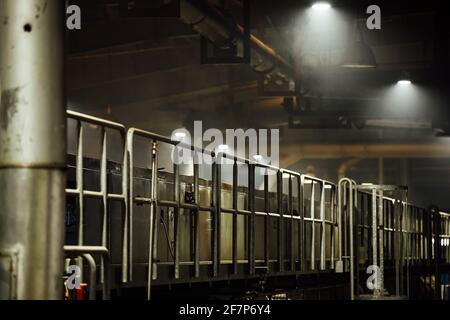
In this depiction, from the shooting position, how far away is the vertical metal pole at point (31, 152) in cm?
362

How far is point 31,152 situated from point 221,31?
948 centimetres

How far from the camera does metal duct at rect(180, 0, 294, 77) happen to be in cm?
1184

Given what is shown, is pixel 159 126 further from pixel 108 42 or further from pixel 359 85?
pixel 359 85

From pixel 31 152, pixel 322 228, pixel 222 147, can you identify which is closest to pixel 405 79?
pixel 322 228

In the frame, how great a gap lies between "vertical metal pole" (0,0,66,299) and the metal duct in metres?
7.81

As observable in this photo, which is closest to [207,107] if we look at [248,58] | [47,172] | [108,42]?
[108,42]

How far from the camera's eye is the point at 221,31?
12883mm

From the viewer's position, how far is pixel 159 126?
932 inches

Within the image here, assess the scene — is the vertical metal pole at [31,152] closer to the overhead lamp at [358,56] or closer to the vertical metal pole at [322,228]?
the vertical metal pole at [322,228]

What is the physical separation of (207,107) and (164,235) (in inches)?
653

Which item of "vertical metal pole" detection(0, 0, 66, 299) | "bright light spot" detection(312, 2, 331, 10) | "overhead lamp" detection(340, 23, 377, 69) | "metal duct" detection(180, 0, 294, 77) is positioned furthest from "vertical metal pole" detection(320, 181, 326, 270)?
"vertical metal pole" detection(0, 0, 66, 299)

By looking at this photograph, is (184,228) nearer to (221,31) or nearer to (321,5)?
(321,5)

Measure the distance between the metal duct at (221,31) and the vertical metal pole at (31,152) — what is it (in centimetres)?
781

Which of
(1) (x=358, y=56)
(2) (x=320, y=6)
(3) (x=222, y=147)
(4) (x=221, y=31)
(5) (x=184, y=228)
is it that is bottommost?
(5) (x=184, y=228)
